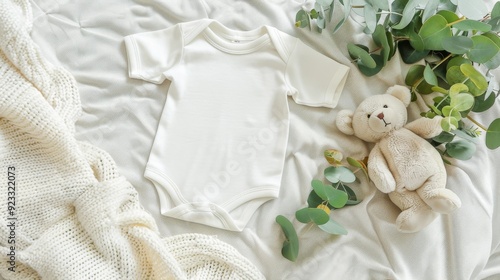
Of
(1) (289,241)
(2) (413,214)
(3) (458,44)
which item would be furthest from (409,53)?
(1) (289,241)

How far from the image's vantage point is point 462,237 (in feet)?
3.87

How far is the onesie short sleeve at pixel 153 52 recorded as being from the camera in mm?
1277

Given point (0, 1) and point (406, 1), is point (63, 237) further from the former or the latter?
point (406, 1)

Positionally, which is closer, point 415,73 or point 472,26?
point 472,26

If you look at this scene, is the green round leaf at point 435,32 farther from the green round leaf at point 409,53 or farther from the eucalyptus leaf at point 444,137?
the eucalyptus leaf at point 444,137

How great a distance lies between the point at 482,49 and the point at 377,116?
0.25 metres

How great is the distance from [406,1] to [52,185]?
879mm

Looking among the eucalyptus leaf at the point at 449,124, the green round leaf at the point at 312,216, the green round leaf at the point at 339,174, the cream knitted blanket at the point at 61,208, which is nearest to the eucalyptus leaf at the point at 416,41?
the eucalyptus leaf at the point at 449,124

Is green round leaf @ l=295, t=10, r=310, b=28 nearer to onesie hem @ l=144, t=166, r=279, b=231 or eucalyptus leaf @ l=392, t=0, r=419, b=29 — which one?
eucalyptus leaf @ l=392, t=0, r=419, b=29

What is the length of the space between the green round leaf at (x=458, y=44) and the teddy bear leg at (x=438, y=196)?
263mm

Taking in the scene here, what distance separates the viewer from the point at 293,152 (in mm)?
1241

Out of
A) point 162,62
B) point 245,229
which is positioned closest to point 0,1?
point 162,62

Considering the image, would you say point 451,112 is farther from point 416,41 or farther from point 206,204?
point 206,204

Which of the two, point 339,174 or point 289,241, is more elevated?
point 339,174
